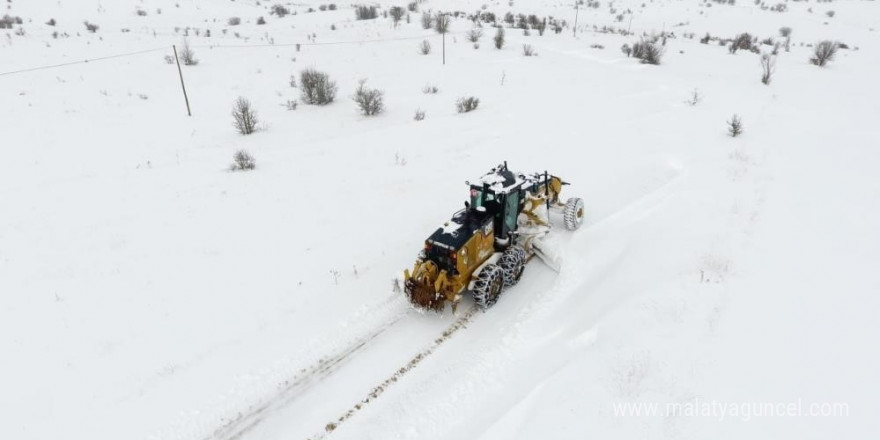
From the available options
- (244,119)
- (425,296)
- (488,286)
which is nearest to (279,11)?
(244,119)

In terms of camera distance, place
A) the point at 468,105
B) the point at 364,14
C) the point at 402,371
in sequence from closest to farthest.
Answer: the point at 402,371 < the point at 468,105 < the point at 364,14

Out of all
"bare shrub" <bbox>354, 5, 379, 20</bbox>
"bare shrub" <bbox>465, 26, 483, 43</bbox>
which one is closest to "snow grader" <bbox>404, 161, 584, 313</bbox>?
"bare shrub" <bbox>465, 26, 483, 43</bbox>

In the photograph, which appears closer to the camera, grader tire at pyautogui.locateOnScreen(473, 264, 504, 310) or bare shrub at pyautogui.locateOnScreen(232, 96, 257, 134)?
grader tire at pyautogui.locateOnScreen(473, 264, 504, 310)

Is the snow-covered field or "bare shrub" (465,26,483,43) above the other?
"bare shrub" (465,26,483,43)

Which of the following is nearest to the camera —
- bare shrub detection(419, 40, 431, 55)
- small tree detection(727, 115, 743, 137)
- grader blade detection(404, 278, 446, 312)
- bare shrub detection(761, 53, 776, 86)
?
grader blade detection(404, 278, 446, 312)

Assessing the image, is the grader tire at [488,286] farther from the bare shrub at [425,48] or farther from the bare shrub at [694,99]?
the bare shrub at [425,48]

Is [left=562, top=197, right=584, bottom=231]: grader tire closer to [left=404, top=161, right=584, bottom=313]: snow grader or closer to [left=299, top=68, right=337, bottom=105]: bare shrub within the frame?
[left=404, top=161, right=584, bottom=313]: snow grader

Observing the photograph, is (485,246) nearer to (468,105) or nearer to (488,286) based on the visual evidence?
(488,286)

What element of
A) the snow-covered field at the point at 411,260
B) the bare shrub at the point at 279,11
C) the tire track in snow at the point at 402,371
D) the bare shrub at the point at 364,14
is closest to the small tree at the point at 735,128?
the snow-covered field at the point at 411,260
